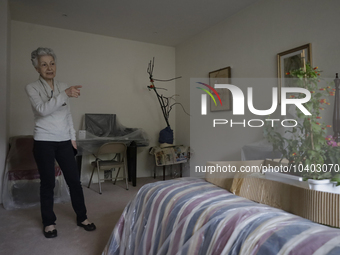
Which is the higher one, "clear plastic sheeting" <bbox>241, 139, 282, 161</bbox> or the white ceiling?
the white ceiling

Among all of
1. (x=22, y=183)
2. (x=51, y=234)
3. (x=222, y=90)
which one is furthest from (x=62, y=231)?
(x=222, y=90)

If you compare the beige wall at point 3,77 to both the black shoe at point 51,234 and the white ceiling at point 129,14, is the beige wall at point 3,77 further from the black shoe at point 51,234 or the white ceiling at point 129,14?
the black shoe at point 51,234

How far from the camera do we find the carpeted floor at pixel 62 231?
1790 millimetres

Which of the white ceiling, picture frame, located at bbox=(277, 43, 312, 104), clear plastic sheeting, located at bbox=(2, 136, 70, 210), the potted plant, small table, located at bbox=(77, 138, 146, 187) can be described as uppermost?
the white ceiling

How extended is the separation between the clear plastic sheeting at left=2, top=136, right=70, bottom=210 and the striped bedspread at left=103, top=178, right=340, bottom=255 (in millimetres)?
1759

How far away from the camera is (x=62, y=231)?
2105 mm

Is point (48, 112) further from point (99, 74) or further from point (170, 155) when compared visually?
point (99, 74)

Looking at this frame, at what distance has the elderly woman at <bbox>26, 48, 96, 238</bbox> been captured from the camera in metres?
1.92

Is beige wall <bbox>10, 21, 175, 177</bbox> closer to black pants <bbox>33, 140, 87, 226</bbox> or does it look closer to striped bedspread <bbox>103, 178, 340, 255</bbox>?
black pants <bbox>33, 140, 87, 226</bbox>

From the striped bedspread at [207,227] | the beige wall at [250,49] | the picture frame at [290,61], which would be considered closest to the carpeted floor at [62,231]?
the striped bedspread at [207,227]

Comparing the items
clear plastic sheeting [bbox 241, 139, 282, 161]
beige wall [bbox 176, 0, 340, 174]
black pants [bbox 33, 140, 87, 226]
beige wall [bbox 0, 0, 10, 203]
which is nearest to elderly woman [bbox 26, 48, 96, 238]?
black pants [bbox 33, 140, 87, 226]

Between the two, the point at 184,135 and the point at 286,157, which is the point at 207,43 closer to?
the point at 184,135

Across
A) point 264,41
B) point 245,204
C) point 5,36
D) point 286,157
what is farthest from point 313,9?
point 5,36

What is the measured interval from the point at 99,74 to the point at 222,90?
81.4 inches
